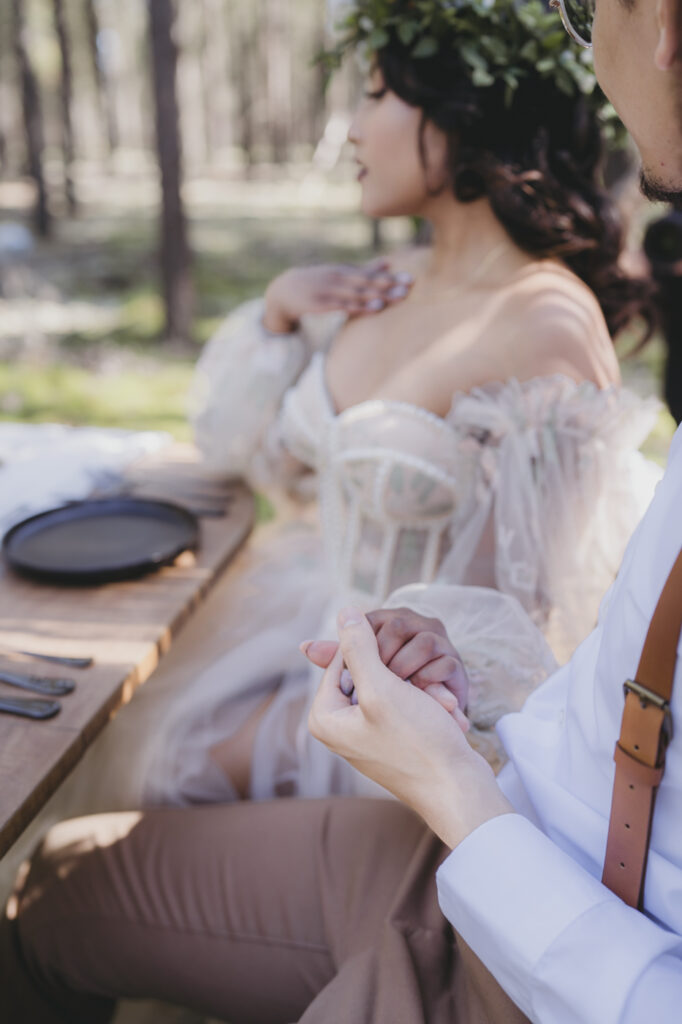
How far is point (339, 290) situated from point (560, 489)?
80cm

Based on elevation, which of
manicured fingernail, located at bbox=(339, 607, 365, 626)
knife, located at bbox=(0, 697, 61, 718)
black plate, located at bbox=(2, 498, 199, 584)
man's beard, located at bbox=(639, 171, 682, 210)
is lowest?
black plate, located at bbox=(2, 498, 199, 584)

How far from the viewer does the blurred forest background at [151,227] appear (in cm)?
548

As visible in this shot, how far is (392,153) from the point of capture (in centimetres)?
181

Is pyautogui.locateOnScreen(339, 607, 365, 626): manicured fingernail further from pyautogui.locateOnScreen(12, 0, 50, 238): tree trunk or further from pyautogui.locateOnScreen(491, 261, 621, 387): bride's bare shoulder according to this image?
pyautogui.locateOnScreen(12, 0, 50, 238): tree trunk

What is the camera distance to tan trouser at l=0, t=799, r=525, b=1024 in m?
1.27

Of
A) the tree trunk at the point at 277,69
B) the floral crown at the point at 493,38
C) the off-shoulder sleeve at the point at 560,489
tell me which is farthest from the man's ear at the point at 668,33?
the tree trunk at the point at 277,69

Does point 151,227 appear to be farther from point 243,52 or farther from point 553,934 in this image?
point 243,52

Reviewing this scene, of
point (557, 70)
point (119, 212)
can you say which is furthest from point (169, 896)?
point (119, 212)

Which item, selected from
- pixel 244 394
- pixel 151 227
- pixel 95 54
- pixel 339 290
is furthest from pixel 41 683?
pixel 95 54

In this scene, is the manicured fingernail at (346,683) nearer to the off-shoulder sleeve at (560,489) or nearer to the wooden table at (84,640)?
the wooden table at (84,640)

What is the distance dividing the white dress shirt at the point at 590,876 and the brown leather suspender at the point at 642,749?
0.02 metres

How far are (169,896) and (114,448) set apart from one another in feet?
3.86

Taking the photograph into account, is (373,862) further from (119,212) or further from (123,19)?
(123,19)

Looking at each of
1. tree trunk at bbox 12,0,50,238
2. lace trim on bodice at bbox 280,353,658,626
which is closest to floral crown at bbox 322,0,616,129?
lace trim on bodice at bbox 280,353,658,626
